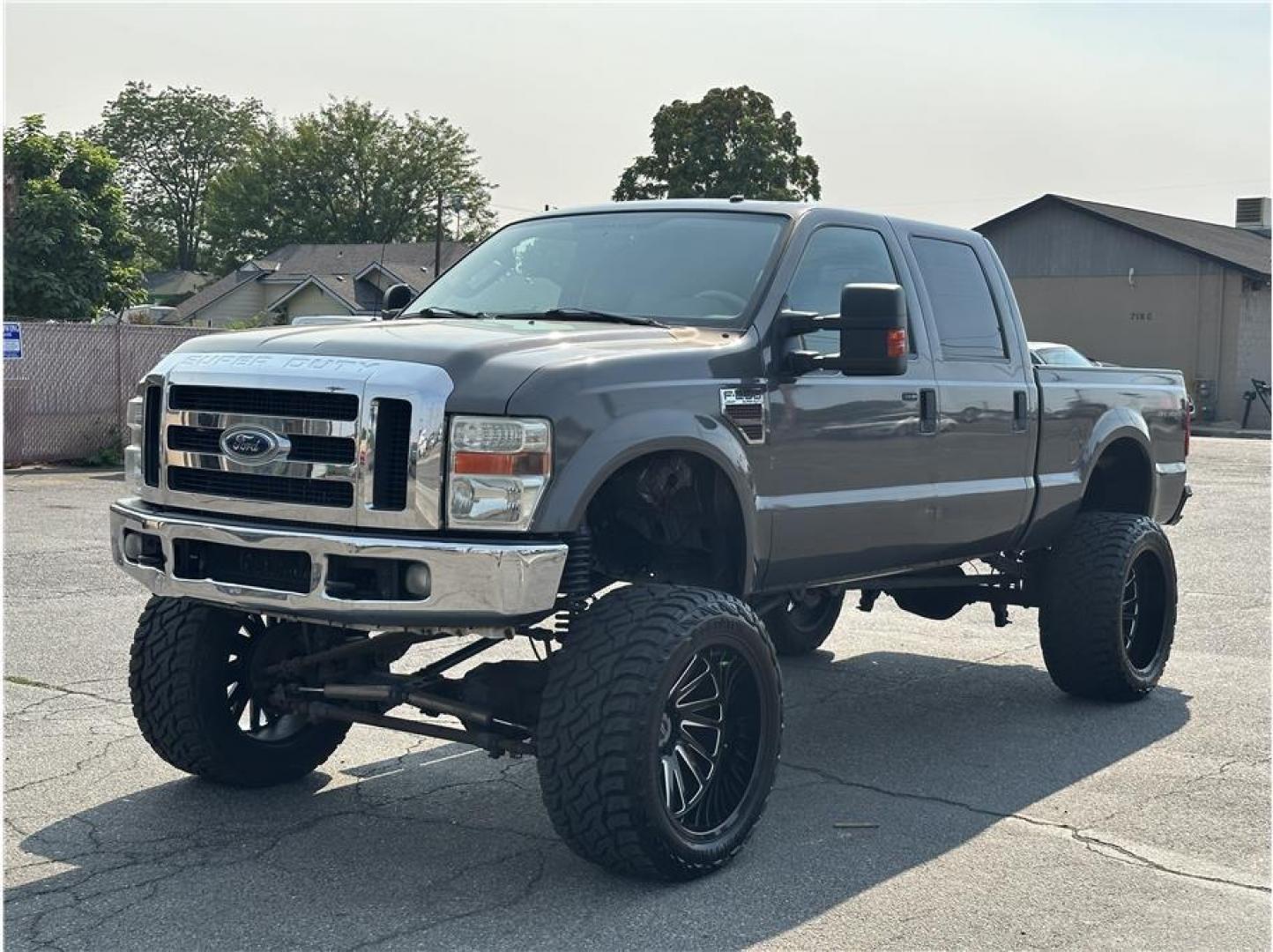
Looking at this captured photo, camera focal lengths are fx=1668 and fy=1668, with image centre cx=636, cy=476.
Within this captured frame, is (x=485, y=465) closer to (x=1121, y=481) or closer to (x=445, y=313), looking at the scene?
(x=445, y=313)

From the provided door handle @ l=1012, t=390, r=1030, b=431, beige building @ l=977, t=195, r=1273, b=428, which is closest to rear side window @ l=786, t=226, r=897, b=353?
door handle @ l=1012, t=390, r=1030, b=431

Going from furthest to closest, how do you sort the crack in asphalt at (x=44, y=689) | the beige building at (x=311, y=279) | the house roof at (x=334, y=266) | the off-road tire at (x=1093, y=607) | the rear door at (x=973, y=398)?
the house roof at (x=334, y=266) < the beige building at (x=311, y=279) < the off-road tire at (x=1093, y=607) < the crack in asphalt at (x=44, y=689) < the rear door at (x=973, y=398)

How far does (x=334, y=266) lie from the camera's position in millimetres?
69000

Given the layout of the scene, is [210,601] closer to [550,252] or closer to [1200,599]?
[550,252]

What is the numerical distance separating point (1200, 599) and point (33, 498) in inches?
468

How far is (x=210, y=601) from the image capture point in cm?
526

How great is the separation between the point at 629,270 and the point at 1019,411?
80.2 inches

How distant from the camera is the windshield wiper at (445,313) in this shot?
637 centimetres

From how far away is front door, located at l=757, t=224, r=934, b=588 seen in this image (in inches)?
234

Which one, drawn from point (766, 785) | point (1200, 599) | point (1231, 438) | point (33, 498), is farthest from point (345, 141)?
point (766, 785)

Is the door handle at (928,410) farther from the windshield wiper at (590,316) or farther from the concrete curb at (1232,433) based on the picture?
the concrete curb at (1232,433)

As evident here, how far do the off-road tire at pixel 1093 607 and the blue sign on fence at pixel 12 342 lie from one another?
55.2 ft

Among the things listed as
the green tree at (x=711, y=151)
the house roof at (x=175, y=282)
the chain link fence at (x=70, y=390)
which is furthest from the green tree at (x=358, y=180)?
the chain link fence at (x=70, y=390)

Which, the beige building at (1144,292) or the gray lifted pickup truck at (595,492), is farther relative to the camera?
the beige building at (1144,292)
